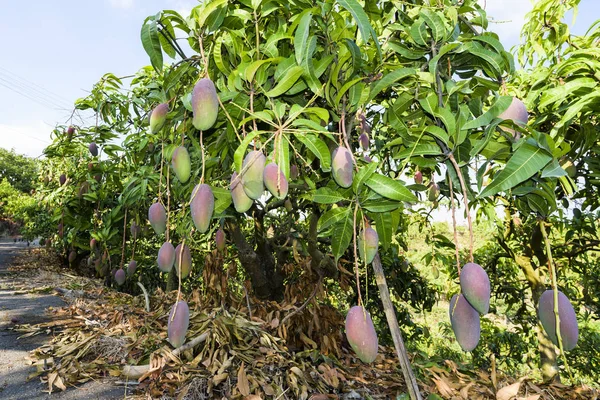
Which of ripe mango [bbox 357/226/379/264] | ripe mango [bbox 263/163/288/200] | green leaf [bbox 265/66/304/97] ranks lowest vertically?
ripe mango [bbox 357/226/379/264]

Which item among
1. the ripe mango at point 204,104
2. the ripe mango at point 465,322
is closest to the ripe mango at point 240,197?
the ripe mango at point 204,104

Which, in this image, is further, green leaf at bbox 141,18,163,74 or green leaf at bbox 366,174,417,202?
green leaf at bbox 141,18,163,74

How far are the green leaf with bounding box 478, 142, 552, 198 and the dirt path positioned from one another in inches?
54.7

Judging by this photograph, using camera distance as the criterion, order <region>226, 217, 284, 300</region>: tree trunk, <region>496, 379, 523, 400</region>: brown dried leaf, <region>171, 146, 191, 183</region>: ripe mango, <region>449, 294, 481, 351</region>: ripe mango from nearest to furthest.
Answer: <region>449, 294, 481, 351</region>: ripe mango, <region>171, 146, 191, 183</region>: ripe mango, <region>496, 379, 523, 400</region>: brown dried leaf, <region>226, 217, 284, 300</region>: tree trunk

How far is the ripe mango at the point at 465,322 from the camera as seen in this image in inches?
28.0

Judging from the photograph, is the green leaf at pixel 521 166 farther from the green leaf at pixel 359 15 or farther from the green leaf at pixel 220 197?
the green leaf at pixel 220 197

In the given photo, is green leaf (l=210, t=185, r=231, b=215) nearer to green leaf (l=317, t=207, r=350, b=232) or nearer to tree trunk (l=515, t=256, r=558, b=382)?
green leaf (l=317, t=207, r=350, b=232)

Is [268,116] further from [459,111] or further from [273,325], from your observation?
[273,325]

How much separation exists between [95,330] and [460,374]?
172 centimetres

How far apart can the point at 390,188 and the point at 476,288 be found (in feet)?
0.79

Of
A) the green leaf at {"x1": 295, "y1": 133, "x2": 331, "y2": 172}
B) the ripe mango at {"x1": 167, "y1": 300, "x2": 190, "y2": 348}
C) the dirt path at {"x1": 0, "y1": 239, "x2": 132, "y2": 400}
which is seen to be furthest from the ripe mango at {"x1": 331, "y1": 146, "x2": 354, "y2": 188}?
the dirt path at {"x1": 0, "y1": 239, "x2": 132, "y2": 400}

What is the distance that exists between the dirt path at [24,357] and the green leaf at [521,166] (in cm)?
139

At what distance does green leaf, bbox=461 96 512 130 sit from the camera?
2.24 feet

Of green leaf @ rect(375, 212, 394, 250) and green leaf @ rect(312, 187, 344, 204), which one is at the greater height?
green leaf @ rect(312, 187, 344, 204)
